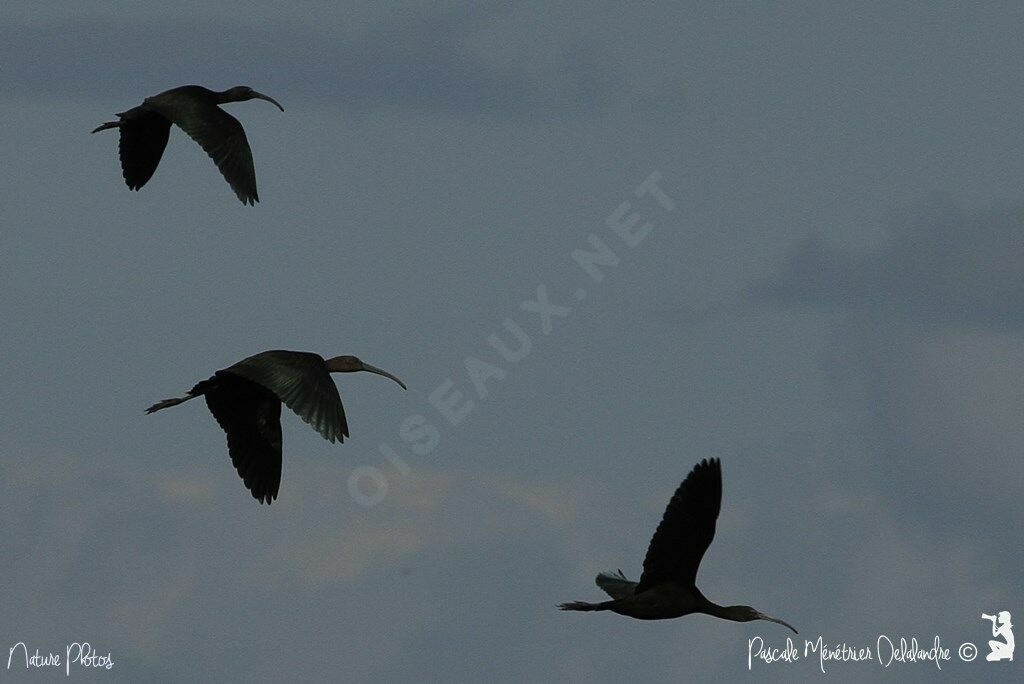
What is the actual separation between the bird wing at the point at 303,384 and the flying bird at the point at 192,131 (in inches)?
106

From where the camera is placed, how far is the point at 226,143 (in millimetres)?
39125

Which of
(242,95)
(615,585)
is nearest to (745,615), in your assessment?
(615,585)

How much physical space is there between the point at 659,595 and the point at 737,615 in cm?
170

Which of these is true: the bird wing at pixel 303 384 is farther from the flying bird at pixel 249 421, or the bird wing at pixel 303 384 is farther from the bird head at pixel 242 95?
the bird head at pixel 242 95

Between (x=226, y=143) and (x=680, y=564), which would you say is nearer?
(x=680, y=564)

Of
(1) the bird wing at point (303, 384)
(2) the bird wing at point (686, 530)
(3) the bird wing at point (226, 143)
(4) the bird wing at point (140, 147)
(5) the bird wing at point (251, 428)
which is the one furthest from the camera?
(4) the bird wing at point (140, 147)

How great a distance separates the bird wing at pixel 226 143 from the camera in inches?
1526

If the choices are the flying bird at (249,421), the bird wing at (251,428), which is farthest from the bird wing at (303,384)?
the bird wing at (251,428)

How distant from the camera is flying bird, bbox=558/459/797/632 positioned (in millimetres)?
34062

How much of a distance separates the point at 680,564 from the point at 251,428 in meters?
7.99

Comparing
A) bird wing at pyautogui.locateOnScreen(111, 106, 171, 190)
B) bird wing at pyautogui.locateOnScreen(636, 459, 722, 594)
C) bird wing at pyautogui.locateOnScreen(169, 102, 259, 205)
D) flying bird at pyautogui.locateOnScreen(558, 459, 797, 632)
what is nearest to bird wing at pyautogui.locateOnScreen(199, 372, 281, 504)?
bird wing at pyautogui.locateOnScreen(169, 102, 259, 205)

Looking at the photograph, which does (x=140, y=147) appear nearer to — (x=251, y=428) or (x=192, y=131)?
(x=192, y=131)

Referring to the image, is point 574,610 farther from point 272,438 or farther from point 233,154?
point 233,154

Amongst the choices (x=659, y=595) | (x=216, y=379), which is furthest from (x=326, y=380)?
(x=659, y=595)
